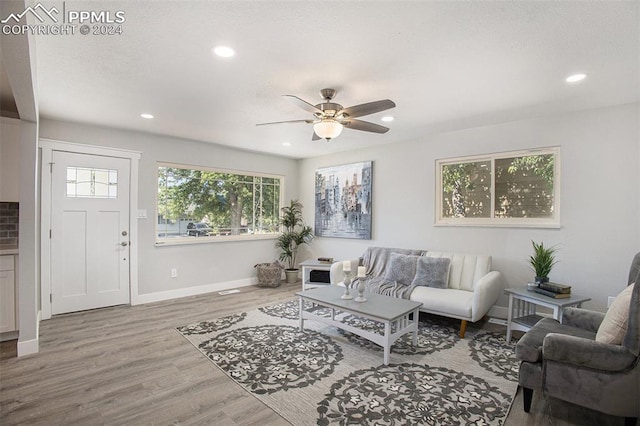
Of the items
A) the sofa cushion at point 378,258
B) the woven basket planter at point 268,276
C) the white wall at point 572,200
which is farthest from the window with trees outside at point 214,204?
the white wall at point 572,200

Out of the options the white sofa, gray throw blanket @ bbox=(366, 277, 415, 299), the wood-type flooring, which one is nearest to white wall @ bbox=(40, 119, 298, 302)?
the wood-type flooring

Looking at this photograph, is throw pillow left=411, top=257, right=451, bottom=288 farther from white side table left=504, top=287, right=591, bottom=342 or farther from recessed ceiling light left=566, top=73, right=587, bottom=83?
recessed ceiling light left=566, top=73, right=587, bottom=83

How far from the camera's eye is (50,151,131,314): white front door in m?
4.03

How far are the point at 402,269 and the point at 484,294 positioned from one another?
44.5 inches

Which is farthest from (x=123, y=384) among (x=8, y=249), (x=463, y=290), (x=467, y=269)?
(x=467, y=269)

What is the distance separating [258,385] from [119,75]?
113 inches

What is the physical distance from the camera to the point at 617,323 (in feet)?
6.43

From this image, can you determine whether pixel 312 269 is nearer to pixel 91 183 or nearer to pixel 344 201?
pixel 344 201

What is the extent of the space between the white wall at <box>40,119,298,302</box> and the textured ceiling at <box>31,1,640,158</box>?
54cm

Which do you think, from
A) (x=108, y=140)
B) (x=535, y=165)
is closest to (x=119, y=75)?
(x=108, y=140)

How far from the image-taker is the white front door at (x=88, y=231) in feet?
13.2

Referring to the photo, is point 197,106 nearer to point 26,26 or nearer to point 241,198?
point 26,26

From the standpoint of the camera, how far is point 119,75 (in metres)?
2.70

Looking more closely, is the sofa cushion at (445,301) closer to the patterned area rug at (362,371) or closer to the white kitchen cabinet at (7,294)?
the patterned area rug at (362,371)
